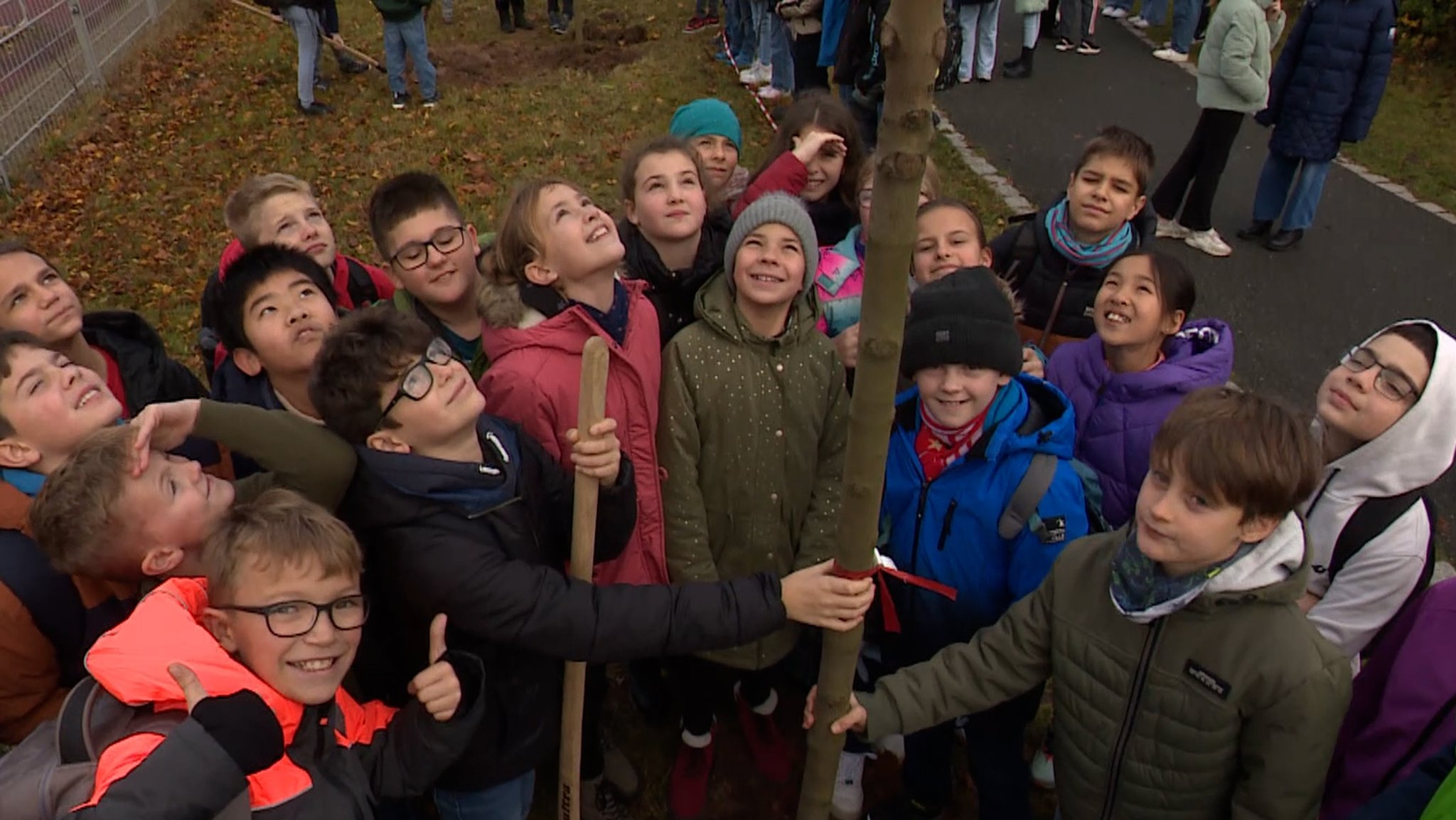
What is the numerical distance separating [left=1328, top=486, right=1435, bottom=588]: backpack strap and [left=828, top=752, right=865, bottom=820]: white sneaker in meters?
1.69

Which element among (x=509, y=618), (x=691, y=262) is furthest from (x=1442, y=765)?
(x=691, y=262)

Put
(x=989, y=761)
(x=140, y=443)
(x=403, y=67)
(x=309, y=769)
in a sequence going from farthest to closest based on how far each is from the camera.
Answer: (x=403, y=67) < (x=989, y=761) < (x=140, y=443) < (x=309, y=769)

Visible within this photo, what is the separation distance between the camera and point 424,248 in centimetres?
321

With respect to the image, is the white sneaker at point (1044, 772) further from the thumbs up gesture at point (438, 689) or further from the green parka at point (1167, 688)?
the thumbs up gesture at point (438, 689)

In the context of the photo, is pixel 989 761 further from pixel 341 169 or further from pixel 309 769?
pixel 341 169

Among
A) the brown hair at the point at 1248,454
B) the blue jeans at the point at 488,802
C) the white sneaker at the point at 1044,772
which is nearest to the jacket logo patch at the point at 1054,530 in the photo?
the brown hair at the point at 1248,454

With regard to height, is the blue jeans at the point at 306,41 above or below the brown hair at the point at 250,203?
below

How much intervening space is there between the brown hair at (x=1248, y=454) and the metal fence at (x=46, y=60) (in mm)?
10448

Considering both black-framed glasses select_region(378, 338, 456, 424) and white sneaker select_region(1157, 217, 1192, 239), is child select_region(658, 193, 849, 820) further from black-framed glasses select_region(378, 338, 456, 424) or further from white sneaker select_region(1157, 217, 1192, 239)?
white sneaker select_region(1157, 217, 1192, 239)

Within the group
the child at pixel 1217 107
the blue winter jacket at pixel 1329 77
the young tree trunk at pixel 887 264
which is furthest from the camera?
the child at pixel 1217 107

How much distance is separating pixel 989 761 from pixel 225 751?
224cm

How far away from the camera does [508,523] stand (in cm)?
237

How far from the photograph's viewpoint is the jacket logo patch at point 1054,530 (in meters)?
2.64

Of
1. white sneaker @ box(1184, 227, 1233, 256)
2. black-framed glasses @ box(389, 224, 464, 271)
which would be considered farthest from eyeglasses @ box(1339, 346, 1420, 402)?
white sneaker @ box(1184, 227, 1233, 256)
